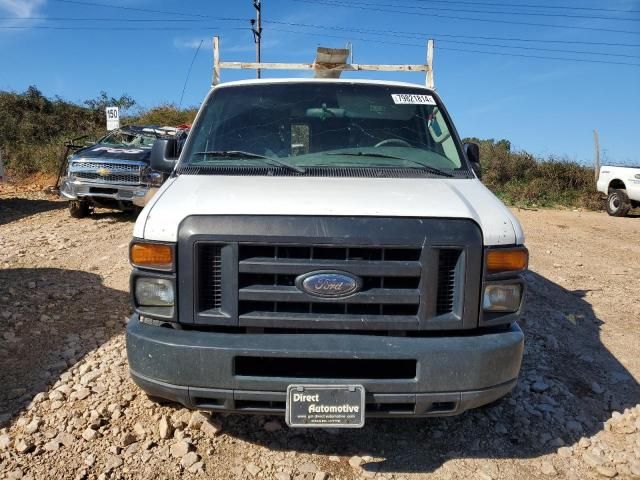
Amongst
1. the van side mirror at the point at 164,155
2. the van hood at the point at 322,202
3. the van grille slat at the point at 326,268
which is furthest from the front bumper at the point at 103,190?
the van grille slat at the point at 326,268

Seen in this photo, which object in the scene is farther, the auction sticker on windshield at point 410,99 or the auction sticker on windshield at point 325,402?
the auction sticker on windshield at point 410,99

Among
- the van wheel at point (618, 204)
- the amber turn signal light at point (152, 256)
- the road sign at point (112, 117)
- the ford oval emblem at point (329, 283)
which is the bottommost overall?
the van wheel at point (618, 204)

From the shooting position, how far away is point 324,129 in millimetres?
3988

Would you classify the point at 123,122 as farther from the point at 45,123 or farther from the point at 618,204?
the point at 618,204

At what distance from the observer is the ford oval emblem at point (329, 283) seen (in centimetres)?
268

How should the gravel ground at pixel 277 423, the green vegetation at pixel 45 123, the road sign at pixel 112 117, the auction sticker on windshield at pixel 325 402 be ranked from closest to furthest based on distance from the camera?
the auction sticker on windshield at pixel 325 402 → the gravel ground at pixel 277 423 → the road sign at pixel 112 117 → the green vegetation at pixel 45 123

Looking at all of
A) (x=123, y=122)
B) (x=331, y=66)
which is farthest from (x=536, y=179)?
(x=123, y=122)

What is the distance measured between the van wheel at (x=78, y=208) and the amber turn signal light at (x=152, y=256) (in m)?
8.78

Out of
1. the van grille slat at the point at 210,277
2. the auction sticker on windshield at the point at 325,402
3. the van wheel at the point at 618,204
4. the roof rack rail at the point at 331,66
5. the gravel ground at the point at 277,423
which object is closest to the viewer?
the auction sticker on windshield at the point at 325,402

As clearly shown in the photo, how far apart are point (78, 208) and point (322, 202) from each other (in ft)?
30.4

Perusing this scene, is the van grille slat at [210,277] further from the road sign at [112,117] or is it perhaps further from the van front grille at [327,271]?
the road sign at [112,117]

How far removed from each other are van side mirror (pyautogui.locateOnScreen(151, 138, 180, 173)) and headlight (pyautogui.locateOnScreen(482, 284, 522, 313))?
2414mm

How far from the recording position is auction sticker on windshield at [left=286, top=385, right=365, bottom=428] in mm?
2625

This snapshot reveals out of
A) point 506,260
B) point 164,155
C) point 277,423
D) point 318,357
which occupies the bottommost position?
point 277,423
